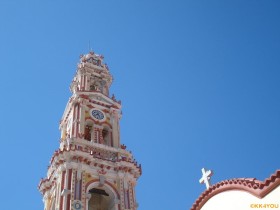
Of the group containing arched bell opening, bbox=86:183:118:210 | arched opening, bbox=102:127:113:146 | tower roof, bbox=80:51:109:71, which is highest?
tower roof, bbox=80:51:109:71

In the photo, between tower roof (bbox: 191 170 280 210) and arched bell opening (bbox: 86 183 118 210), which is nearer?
tower roof (bbox: 191 170 280 210)

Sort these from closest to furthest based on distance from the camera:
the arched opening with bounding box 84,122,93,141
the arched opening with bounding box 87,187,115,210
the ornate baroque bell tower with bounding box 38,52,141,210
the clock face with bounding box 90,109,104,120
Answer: the ornate baroque bell tower with bounding box 38,52,141,210 < the arched opening with bounding box 87,187,115,210 < the arched opening with bounding box 84,122,93,141 < the clock face with bounding box 90,109,104,120

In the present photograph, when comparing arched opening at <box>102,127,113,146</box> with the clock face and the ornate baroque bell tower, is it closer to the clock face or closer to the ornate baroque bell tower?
the ornate baroque bell tower

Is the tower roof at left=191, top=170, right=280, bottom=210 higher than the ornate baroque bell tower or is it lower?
lower

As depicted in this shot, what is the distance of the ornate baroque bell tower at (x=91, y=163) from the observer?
25.0m

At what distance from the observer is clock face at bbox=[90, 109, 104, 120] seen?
31.0 metres

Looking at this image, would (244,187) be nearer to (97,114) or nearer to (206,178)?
(206,178)

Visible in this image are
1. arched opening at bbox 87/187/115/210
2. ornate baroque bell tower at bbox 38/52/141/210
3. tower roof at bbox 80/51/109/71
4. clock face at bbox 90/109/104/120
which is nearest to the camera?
ornate baroque bell tower at bbox 38/52/141/210

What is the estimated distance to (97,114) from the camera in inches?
1230

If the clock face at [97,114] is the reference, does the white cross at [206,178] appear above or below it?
below

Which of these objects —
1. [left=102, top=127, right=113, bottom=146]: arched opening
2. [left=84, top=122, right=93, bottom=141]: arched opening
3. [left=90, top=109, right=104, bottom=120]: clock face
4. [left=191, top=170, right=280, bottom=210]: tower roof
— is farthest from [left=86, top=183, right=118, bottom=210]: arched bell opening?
[left=191, top=170, right=280, bottom=210]: tower roof

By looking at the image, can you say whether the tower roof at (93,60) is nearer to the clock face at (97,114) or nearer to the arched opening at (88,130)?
the clock face at (97,114)

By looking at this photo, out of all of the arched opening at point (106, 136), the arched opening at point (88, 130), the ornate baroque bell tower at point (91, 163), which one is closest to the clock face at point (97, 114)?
the ornate baroque bell tower at point (91, 163)

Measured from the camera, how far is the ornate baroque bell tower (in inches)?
984
